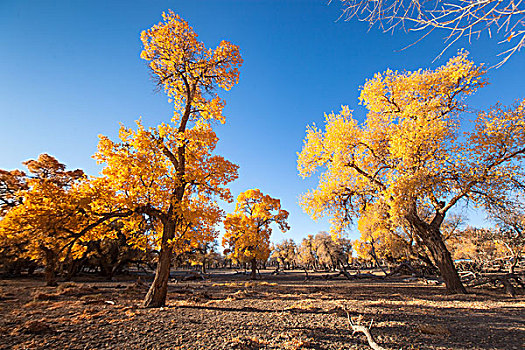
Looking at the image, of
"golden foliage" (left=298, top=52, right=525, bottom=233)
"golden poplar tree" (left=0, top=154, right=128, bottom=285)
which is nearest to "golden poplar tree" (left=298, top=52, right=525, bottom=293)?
"golden foliage" (left=298, top=52, right=525, bottom=233)

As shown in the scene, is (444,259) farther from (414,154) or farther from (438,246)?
(414,154)

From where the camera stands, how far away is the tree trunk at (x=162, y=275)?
9.14 m

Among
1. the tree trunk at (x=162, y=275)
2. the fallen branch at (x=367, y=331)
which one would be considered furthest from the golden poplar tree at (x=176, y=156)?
the fallen branch at (x=367, y=331)

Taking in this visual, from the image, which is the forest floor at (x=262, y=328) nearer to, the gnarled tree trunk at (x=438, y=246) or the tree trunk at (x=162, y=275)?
the tree trunk at (x=162, y=275)

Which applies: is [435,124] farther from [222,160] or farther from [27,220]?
[27,220]

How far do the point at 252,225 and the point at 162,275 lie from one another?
17965 mm

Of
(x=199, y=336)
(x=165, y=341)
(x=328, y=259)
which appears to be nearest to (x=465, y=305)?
(x=199, y=336)

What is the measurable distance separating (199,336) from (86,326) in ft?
12.4

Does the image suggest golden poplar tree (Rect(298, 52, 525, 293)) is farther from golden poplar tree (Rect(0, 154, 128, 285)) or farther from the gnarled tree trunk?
golden poplar tree (Rect(0, 154, 128, 285))

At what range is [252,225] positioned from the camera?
26.9 meters

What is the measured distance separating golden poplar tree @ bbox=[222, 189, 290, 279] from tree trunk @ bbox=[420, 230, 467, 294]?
56.6 feet

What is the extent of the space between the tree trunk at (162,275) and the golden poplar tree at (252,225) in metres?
16.5

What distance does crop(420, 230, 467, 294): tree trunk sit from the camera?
11.6 metres

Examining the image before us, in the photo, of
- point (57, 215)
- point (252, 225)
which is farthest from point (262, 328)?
point (252, 225)
